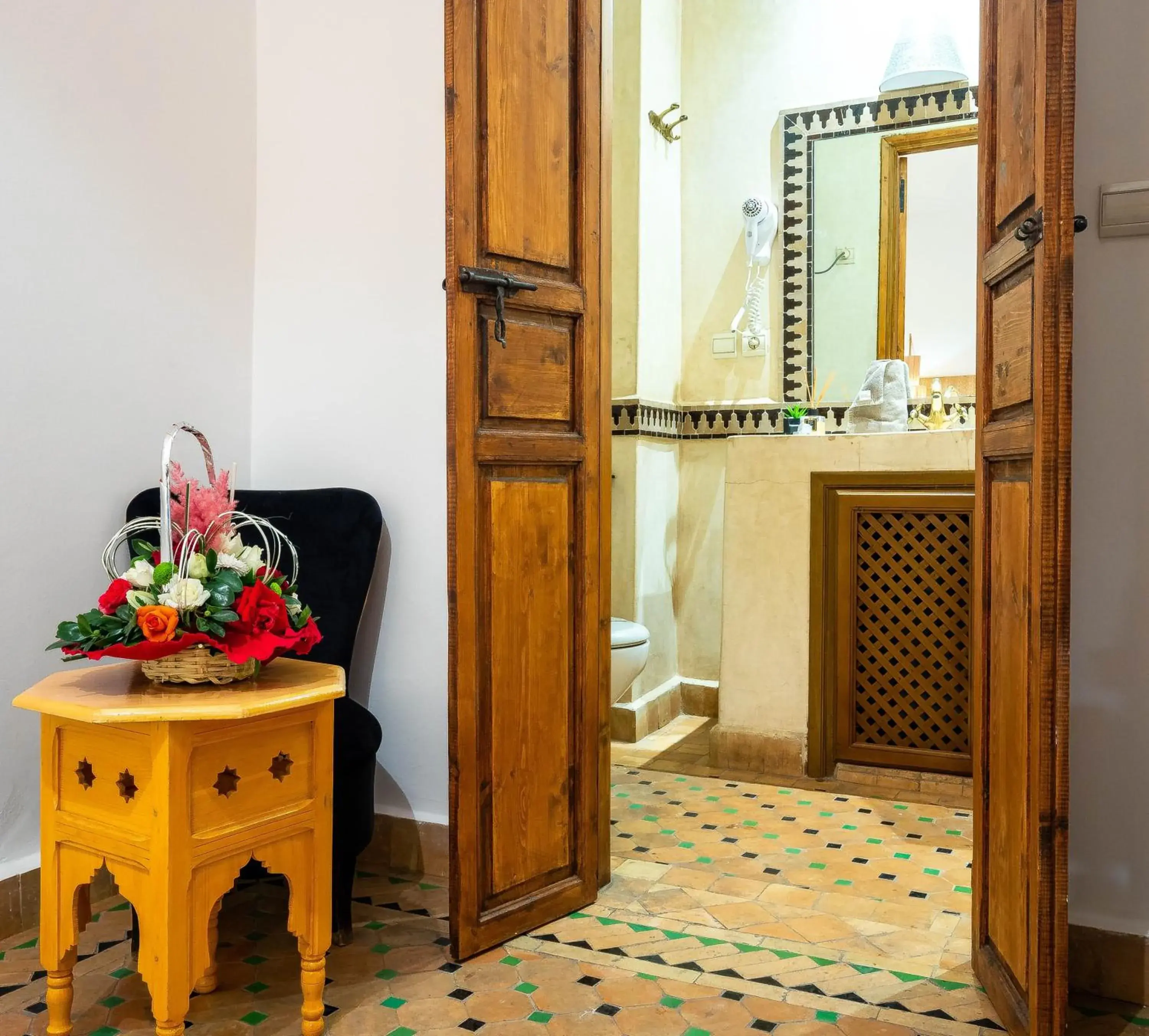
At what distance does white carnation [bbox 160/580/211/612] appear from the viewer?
5.53 feet

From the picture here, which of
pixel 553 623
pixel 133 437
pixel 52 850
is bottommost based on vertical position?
pixel 52 850

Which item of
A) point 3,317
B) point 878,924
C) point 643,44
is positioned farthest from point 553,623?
point 643,44

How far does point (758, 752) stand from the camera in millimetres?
3609

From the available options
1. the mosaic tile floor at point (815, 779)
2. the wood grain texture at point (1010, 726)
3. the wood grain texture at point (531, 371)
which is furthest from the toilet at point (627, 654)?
the wood grain texture at point (1010, 726)

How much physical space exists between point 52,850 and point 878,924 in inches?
66.7

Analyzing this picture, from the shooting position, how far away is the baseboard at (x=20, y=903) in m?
2.23

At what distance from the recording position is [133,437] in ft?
8.30

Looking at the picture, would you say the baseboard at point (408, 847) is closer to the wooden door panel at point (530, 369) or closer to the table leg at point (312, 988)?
the table leg at point (312, 988)

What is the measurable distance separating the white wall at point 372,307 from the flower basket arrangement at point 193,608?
2.78 feet

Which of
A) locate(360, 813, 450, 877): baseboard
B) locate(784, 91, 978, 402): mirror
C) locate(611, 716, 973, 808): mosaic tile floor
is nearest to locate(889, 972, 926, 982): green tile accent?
locate(360, 813, 450, 877): baseboard

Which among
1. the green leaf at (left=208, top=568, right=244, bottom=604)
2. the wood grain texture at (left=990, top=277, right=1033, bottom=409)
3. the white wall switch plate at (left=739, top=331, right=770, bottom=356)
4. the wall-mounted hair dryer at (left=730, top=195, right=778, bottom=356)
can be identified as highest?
the wall-mounted hair dryer at (left=730, top=195, right=778, bottom=356)

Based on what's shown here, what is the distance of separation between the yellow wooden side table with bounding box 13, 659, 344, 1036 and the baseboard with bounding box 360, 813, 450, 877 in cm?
78

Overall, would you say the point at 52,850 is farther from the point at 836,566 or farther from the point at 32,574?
the point at 836,566

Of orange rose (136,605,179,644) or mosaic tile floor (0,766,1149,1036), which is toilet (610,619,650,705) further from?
orange rose (136,605,179,644)
